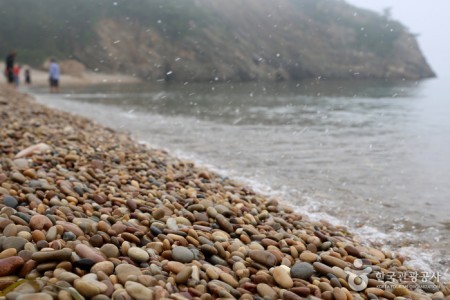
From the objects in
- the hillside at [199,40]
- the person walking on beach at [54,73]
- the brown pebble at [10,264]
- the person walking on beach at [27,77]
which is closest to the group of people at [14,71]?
the person walking on beach at [54,73]

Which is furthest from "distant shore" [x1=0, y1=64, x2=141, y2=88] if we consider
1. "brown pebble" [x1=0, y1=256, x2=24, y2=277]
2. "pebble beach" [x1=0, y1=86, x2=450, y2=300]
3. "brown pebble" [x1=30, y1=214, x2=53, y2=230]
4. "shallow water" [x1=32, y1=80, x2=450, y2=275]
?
"brown pebble" [x1=0, y1=256, x2=24, y2=277]

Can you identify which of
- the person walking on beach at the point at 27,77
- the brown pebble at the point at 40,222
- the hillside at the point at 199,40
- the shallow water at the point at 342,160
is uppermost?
Answer: the hillside at the point at 199,40

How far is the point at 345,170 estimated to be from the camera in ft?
25.4

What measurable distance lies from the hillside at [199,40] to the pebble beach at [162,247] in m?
45.2

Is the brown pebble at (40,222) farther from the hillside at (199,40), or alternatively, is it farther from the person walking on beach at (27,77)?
the hillside at (199,40)

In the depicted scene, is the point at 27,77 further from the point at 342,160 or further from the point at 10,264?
the point at 10,264

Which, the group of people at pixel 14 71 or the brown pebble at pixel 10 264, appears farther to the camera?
the group of people at pixel 14 71

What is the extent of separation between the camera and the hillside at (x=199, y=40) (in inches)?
1976

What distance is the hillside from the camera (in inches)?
1976

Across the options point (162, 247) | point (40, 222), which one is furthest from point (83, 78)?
point (162, 247)

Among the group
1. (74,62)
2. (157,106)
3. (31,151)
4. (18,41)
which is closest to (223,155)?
(31,151)

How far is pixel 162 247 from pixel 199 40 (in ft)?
179

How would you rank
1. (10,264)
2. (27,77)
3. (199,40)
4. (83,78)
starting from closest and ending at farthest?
(10,264)
(27,77)
(83,78)
(199,40)

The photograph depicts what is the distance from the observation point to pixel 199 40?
55.2 metres
